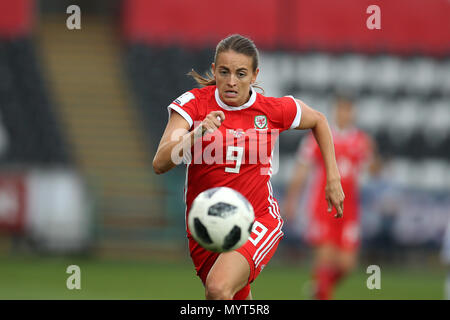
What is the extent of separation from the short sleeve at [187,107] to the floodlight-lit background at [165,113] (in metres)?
8.38

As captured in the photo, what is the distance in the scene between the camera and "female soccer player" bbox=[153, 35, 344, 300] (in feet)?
17.5

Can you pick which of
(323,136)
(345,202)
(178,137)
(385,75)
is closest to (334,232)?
(345,202)

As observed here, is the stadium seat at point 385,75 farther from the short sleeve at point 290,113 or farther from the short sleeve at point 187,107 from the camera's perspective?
the short sleeve at point 187,107

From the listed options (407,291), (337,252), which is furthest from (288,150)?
(337,252)

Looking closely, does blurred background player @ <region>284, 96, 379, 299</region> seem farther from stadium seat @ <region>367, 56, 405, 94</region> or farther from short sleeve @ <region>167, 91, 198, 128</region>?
stadium seat @ <region>367, 56, 405, 94</region>

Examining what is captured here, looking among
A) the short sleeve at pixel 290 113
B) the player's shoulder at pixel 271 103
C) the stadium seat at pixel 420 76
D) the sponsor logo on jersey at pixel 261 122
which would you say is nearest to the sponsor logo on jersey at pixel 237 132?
the sponsor logo on jersey at pixel 261 122

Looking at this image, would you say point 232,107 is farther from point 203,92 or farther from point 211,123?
point 211,123

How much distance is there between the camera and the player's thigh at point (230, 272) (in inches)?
201

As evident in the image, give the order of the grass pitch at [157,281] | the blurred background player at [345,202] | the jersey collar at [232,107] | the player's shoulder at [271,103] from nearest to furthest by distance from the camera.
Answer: the jersey collar at [232,107] → the player's shoulder at [271,103] → the blurred background player at [345,202] → the grass pitch at [157,281]

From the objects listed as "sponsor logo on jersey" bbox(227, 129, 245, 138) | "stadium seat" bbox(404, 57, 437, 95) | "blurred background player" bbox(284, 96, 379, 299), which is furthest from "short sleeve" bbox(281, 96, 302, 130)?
"stadium seat" bbox(404, 57, 437, 95)

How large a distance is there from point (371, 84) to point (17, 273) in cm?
937

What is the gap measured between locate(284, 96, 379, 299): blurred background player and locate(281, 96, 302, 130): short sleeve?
338 cm

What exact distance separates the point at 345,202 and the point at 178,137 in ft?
15.1

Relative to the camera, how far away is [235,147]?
5.53 metres
